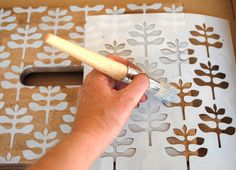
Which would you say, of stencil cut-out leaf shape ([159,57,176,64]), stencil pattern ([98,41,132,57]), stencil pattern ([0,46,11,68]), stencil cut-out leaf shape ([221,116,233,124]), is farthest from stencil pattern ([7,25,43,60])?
stencil cut-out leaf shape ([221,116,233,124])

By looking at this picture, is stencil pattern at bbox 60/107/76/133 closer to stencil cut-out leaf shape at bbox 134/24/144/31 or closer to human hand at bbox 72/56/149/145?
human hand at bbox 72/56/149/145

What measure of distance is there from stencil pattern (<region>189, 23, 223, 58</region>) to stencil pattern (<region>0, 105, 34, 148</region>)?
33 cm

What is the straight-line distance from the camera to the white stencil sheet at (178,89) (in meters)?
0.50

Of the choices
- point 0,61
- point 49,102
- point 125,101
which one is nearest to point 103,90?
point 125,101

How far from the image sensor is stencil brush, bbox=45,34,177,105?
40 cm

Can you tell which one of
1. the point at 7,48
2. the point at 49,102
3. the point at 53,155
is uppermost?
the point at 7,48

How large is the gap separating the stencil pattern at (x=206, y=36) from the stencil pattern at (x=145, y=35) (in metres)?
0.06

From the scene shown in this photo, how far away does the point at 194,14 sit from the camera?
1.99 feet

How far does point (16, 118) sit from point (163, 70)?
0.88 feet

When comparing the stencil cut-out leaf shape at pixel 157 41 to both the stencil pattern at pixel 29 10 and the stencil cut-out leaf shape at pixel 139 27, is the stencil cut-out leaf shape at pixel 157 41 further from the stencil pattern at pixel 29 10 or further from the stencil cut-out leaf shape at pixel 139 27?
the stencil pattern at pixel 29 10

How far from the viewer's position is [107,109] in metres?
0.43

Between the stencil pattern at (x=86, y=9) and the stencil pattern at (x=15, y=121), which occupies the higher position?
the stencil pattern at (x=86, y=9)

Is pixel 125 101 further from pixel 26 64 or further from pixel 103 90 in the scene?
pixel 26 64

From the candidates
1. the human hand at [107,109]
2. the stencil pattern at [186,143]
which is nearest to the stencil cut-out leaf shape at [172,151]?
the stencil pattern at [186,143]
